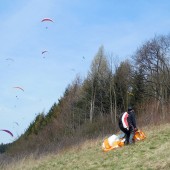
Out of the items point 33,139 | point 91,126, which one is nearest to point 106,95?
point 91,126

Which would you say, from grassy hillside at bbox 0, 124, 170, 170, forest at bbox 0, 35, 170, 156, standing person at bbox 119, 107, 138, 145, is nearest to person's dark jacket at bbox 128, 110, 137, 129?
standing person at bbox 119, 107, 138, 145

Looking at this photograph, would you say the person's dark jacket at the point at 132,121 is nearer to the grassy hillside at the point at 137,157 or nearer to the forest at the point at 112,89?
the grassy hillside at the point at 137,157

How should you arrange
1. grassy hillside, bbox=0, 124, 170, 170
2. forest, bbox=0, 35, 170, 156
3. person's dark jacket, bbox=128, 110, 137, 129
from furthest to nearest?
forest, bbox=0, 35, 170, 156, person's dark jacket, bbox=128, 110, 137, 129, grassy hillside, bbox=0, 124, 170, 170

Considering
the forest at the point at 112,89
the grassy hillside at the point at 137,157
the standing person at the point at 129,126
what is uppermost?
the forest at the point at 112,89

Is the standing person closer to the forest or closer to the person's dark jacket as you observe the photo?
the person's dark jacket

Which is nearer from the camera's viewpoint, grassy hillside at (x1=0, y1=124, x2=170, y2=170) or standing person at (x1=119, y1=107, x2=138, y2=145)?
grassy hillside at (x1=0, y1=124, x2=170, y2=170)

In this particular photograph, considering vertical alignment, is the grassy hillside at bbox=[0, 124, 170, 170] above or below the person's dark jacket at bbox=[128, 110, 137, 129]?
below

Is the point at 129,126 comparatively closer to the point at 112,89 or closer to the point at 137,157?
the point at 137,157

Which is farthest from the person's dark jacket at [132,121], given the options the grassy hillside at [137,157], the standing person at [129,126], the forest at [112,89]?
the forest at [112,89]

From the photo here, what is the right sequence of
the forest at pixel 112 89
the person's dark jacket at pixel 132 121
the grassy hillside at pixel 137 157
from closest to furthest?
the grassy hillside at pixel 137 157 < the person's dark jacket at pixel 132 121 < the forest at pixel 112 89

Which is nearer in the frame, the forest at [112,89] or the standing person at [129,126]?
the standing person at [129,126]

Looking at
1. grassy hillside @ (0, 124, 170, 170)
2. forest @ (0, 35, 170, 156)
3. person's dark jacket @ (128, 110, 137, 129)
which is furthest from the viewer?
forest @ (0, 35, 170, 156)

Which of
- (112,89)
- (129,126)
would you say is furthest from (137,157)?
(112,89)

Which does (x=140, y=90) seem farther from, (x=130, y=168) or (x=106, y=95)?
(x=130, y=168)
